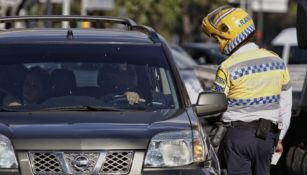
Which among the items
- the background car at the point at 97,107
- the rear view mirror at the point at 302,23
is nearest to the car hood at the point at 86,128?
the background car at the point at 97,107

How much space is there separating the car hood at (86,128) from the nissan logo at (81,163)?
0.07 meters

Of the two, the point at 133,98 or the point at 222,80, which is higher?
the point at 222,80

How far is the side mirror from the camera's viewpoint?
721 cm

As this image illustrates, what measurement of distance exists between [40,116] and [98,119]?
0.39 m

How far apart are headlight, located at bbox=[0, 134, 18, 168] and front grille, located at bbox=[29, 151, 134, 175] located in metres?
0.11

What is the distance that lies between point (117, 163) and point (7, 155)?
655 mm

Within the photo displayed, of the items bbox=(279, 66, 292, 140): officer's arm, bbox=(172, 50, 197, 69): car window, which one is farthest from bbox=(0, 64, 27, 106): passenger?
bbox=(172, 50, 197, 69): car window

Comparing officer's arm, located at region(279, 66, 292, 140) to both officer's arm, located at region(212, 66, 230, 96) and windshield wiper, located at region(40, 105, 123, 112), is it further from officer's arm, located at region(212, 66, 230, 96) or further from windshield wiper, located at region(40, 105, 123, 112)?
windshield wiper, located at region(40, 105, 123, 112)

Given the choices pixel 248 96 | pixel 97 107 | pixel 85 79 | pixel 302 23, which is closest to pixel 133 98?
pixel 97 107

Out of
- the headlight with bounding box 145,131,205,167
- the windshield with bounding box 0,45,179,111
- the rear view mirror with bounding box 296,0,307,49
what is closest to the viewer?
the headlight with bounding box 145,131,205,167

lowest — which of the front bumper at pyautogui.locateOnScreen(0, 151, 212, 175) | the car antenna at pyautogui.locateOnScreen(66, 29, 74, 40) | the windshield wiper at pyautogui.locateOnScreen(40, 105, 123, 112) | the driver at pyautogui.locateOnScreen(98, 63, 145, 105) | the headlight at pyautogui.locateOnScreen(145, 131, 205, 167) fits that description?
the front bumper at pyautogui.locateOnScreen(0, 151, 212, 175)

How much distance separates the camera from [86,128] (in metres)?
6.50

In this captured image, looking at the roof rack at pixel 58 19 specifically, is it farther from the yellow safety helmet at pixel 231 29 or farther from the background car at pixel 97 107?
the yellow safety helmet at pixel 231 29

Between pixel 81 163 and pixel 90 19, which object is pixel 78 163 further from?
pixel 90 19
